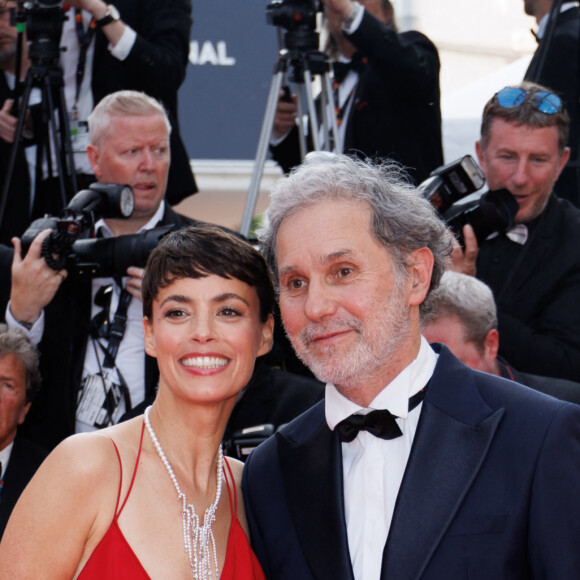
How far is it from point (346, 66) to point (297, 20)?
1.36 ft

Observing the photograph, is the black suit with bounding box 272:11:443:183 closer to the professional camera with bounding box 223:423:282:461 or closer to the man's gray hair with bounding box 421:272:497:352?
the man's gray hair with bounding box 421:272:497:352

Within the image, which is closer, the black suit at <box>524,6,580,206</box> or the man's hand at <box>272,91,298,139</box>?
the black suit at <box>524,6,580,206</box>

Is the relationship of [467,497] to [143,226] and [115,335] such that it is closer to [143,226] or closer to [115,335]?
[115,335]

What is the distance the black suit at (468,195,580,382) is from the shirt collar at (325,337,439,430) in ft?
4.45

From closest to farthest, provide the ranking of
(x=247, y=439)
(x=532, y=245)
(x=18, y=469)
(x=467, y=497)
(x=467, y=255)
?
(x=467, y=497), (x=247, y=439), (x=18, y=469), (x=467, y=255), (x=532, y=245)

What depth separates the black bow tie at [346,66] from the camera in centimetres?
497

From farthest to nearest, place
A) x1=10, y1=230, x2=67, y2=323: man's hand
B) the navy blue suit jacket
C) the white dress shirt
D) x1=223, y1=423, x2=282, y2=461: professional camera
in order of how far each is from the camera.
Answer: x1=10, y1=230, x2=67, y2=323: man's hand
x1=223, y1=423, x2=282, y2=461: professional camera
the white dress shirt
the navy blue suit jacket

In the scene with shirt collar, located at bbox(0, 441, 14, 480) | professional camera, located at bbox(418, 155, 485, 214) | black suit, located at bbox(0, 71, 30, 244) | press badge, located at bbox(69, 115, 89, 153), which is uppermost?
professional camera, located at bbox(418, 155, 485, 214)

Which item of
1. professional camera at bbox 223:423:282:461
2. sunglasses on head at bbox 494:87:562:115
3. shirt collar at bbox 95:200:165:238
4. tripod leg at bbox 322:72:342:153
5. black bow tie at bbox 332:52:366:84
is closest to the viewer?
professional camera at bbox 223:423:282:461

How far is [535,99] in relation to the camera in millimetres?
4266

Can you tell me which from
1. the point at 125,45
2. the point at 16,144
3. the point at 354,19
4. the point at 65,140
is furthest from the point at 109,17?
the point at 354,19

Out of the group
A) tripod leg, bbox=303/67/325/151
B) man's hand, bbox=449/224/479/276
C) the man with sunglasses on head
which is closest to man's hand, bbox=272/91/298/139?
tripod leg, bbox=303/67/325/151

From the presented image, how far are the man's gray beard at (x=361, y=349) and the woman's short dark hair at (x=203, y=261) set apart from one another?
27 centimetres

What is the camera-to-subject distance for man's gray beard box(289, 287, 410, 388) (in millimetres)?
2627
